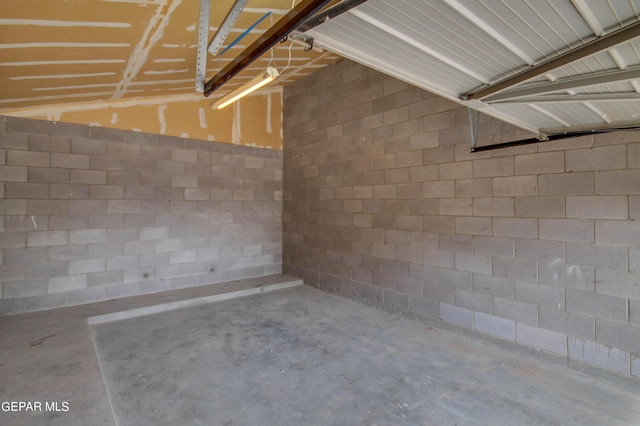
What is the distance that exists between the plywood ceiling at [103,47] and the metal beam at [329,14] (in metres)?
1.21

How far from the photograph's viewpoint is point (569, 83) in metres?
1.75

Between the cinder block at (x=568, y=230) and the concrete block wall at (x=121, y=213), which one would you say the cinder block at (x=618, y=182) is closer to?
the cinder block at (x=568, y=230)

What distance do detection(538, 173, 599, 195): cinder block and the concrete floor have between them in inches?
57.2

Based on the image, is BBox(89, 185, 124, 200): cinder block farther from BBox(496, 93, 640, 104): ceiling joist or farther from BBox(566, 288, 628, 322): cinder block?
BBox(566, 288, 628, 322): cinder block

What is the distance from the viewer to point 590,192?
2551mm

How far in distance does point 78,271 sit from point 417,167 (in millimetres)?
4414

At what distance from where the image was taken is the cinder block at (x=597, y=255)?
243cm

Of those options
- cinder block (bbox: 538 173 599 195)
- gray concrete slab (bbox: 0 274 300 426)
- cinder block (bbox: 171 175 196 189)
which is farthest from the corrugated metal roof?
cinder block (bbox: 171 175 196 189)

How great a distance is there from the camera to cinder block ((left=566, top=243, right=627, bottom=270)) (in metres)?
2.43

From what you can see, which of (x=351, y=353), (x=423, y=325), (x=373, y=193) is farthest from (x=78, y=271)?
(x=423, y=325)

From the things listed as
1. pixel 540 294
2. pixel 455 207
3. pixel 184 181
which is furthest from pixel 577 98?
pixel 184 181

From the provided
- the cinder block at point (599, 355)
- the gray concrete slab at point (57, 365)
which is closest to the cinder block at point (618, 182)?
the cinder block at point (599, 355)

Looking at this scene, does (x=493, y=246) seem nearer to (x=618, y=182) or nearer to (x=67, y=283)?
(x=618, y=182)

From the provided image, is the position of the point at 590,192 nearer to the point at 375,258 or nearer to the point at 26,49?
the point at 375,258
